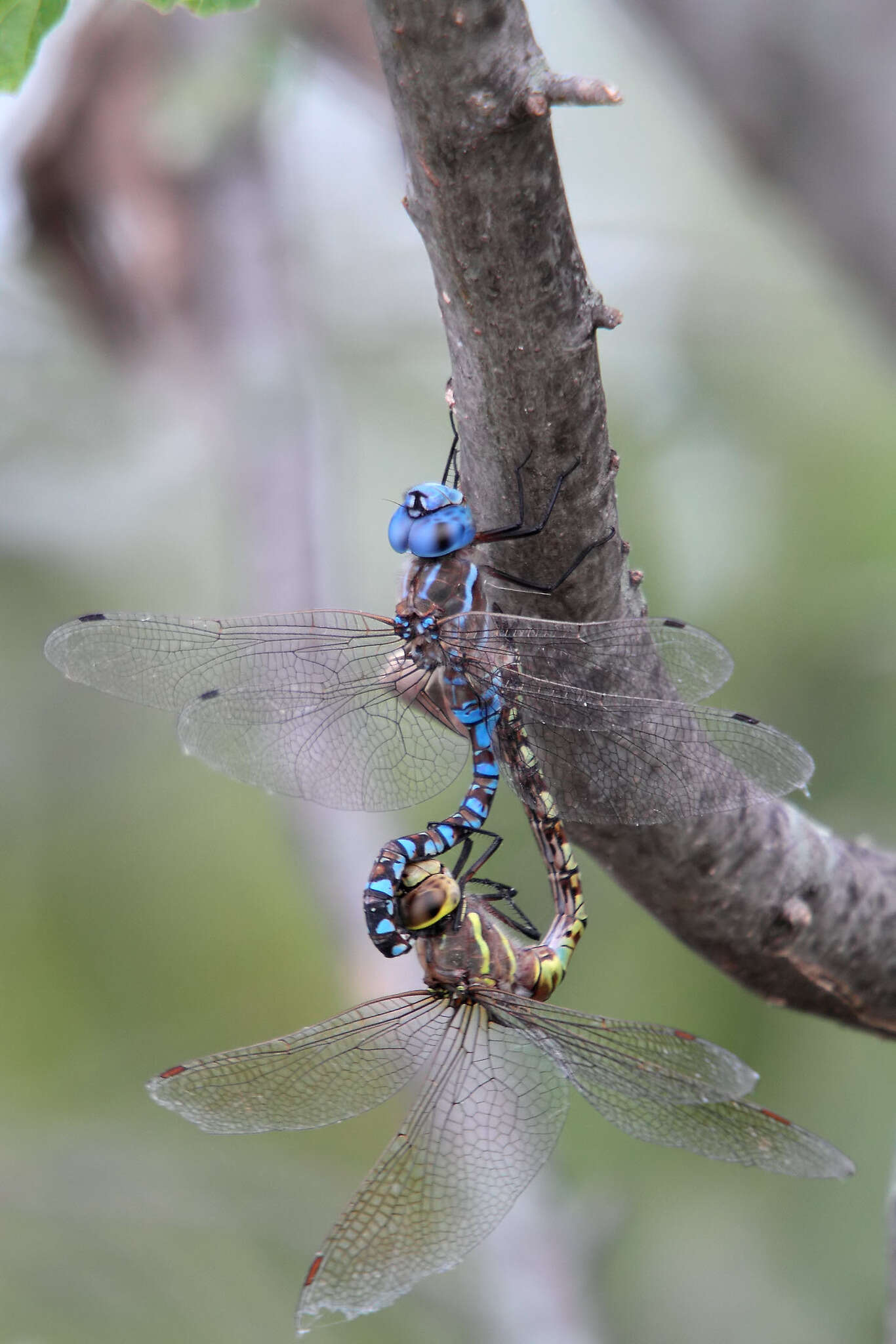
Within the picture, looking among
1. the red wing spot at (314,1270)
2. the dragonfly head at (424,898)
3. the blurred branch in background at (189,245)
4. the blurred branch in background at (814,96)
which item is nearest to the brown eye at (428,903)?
the dragonfly head at (424,898)

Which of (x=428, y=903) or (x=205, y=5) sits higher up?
(x=205, y=5)

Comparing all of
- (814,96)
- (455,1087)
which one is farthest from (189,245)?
(455,1087)

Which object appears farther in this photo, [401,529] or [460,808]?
[460,808]

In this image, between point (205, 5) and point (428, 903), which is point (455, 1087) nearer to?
point (428, 903)

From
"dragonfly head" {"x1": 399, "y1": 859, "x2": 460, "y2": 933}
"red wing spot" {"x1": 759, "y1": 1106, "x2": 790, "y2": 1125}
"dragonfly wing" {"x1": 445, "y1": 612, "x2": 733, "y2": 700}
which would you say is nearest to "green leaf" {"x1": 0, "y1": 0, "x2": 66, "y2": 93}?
"dragonfly wing" {"x1": 445, "y1": 612, "x2": 733, "y2": 700}

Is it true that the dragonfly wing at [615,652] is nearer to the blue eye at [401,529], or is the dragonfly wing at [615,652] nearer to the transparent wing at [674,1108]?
the blue eye at [401,529]

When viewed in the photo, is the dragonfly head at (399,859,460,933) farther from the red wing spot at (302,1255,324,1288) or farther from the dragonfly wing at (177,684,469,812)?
the red wing spot at (302,1255,324,1288)
